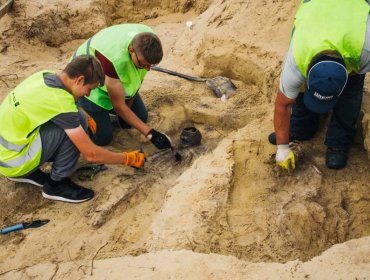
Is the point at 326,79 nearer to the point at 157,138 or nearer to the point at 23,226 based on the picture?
the point at 157,138

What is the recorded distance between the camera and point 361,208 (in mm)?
2938

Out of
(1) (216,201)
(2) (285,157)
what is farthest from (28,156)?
(2) (285,157)

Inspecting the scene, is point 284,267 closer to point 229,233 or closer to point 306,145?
point 229,233

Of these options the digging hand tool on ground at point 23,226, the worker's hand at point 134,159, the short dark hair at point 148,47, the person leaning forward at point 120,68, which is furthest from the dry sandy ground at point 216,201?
the short dark hair at point 148,47

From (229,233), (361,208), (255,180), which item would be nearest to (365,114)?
(361,208)

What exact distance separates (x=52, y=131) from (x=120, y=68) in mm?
699

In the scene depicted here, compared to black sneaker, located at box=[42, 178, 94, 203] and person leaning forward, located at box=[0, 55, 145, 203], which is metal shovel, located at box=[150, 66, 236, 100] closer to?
person leaning forward, located at box=[0, 55, 145, 203]

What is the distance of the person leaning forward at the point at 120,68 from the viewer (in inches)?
121

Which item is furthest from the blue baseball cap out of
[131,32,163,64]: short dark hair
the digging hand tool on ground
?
the digging hand tool on ground

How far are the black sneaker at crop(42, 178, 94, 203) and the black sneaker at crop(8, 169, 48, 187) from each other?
66 millimetres

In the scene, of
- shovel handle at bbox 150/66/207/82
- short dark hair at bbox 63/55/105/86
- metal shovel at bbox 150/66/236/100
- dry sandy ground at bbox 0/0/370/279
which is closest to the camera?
dry sandy ground at bbox 0/0/370/279

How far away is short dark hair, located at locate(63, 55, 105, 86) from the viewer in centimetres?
276

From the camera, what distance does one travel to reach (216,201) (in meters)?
2.88

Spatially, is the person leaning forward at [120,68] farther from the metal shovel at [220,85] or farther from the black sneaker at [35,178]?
the metal shovel at [220,85]
